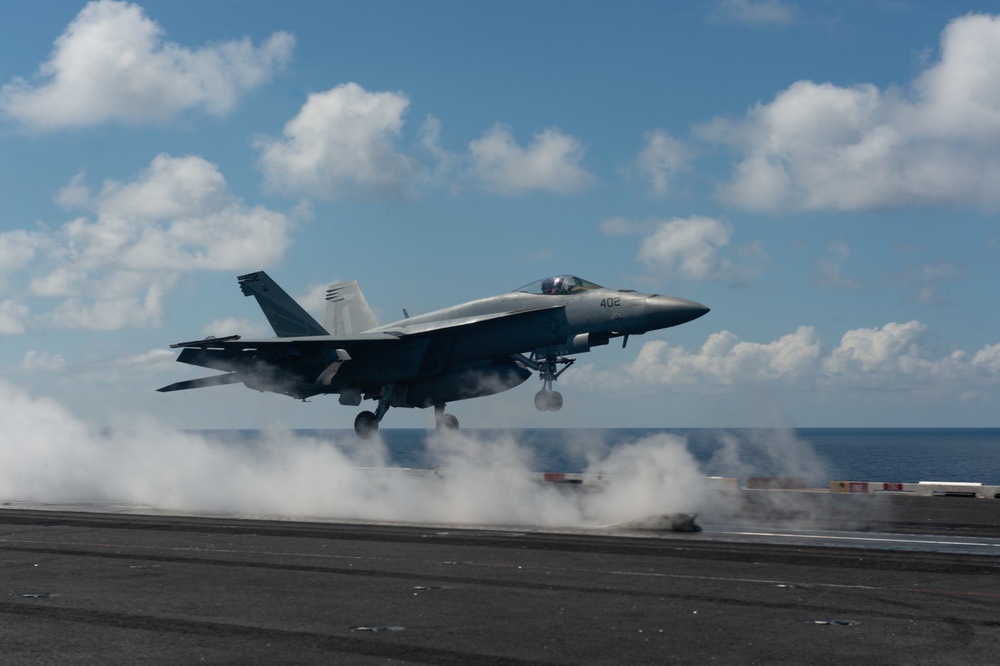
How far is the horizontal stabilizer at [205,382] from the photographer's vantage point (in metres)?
37.1

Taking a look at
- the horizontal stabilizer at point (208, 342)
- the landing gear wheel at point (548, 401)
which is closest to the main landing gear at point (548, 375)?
the landing gear wheel at point (548, 401)

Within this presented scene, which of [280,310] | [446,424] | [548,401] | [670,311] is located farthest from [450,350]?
[280,310]

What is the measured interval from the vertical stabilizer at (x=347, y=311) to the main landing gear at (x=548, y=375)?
1278cm

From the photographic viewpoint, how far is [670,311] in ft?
94.2

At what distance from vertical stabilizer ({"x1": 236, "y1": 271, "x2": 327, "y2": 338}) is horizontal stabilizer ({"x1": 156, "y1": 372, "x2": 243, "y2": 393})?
14.9ft

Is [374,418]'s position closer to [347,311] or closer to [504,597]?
[347,311]

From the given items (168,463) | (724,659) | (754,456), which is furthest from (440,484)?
(754,456)

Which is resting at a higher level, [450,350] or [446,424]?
[450,350]

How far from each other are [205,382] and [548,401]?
Answer: 15011 mm

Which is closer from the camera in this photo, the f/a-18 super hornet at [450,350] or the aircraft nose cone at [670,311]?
the aircraft nose cone at [670,311]

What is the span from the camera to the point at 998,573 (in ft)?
56.4

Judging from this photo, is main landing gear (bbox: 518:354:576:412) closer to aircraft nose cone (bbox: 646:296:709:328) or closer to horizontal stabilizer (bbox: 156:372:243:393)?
aircraft nose cone (bbox: 646:296:709:328)

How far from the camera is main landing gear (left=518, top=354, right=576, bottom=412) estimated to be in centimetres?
2983

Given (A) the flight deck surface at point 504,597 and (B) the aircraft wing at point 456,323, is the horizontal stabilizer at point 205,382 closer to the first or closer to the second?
(B) the aircraft wing at point 456,323
